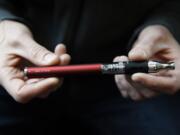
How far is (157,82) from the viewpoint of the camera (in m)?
0.69

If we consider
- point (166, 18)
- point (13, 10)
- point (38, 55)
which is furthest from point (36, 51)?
point (166, 18)

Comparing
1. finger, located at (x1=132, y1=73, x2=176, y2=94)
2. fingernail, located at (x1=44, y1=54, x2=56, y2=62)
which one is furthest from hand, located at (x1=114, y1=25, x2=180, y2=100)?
fingernail, located at (x1=44, y1=54, x2=56, y2=62)

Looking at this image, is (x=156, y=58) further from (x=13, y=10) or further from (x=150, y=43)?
(x=13, y=10)

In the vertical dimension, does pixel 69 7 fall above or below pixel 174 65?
above

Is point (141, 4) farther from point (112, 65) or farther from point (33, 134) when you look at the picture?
point (33, 134)

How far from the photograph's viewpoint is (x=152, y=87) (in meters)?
0.70

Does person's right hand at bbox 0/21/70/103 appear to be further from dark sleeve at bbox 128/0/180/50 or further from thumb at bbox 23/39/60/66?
dark sleeve at bbox 128/0/180/50

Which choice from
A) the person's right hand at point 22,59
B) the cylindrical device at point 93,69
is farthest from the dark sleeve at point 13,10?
the cylindrical device at point 93,69

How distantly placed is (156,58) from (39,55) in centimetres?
19

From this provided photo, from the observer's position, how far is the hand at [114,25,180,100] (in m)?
0.70

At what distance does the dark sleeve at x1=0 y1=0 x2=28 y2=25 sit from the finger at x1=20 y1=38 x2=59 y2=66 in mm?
62

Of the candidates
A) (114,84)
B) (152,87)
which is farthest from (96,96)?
(152,87)

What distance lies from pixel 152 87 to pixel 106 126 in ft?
0.48

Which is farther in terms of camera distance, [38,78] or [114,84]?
[114,84]
